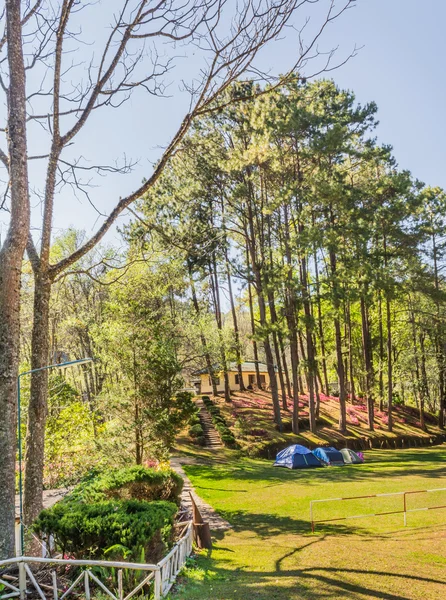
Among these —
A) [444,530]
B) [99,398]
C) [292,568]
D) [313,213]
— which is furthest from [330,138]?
[292,568]

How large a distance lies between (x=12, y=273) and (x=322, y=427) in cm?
2489

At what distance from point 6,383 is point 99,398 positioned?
8746 millimetres

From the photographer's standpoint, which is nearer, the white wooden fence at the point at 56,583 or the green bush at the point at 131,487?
the white wooden fence at the point at 56,583

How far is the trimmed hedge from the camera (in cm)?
2544

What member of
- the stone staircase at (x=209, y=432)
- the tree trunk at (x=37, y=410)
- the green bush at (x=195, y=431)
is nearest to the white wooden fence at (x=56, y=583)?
the tree trunk at (x=37, y=410)

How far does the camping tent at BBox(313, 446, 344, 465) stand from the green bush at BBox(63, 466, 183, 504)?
43.8ft

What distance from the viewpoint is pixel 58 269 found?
6.93 metres

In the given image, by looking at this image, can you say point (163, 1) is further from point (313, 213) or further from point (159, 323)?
point (313, 213)

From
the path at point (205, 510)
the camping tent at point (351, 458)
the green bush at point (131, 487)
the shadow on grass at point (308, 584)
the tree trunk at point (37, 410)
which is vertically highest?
the tree trunk at point (37, 410)

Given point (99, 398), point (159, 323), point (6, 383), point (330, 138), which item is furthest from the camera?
point (330, 138)

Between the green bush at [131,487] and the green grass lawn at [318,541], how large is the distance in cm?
154

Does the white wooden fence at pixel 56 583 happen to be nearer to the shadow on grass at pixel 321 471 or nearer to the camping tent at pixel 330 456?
the shadow on grass at pixel 321 471

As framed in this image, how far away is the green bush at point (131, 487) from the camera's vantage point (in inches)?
340

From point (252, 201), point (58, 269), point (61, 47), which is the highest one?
point (252, 201)
